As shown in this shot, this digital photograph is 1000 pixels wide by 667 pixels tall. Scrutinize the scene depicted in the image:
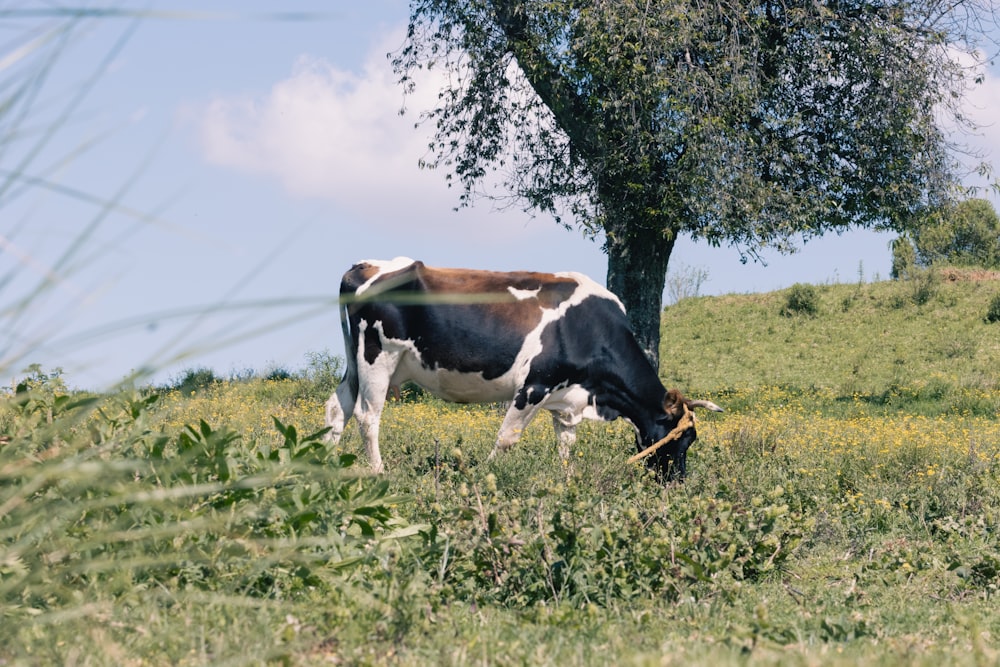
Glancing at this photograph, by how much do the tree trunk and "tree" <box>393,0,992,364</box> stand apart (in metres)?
0.03

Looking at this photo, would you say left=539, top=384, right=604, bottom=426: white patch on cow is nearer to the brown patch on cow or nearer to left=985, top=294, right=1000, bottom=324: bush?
the brown patch on cow

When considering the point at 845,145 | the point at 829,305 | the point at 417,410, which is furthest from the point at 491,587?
the point at 829,305

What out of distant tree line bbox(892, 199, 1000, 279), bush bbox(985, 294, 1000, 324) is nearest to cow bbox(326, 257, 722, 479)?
bush bbox(985, 294, 1000, 324)

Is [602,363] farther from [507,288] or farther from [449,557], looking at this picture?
[449,557]

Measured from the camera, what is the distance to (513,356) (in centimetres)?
979

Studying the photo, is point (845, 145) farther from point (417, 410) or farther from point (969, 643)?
point (969, 643)

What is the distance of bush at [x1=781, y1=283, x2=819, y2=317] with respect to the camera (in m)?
28.5

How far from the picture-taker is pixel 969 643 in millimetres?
4453

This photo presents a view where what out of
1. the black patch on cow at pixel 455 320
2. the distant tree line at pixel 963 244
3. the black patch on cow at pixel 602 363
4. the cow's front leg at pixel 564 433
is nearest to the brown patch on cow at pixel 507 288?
the black patch on cow at pixel 455 320

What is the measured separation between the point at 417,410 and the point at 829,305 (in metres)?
17.1

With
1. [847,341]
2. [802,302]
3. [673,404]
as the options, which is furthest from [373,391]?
[802,302]

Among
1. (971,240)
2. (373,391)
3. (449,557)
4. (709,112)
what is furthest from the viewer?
(971,240)

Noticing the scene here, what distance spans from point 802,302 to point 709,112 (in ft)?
41.6

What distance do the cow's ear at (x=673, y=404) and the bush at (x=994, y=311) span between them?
1953 cm
